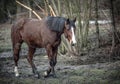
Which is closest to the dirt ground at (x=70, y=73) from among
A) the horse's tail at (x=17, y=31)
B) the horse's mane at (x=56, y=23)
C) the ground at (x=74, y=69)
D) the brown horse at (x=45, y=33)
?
the ground at (x=74, y=69)

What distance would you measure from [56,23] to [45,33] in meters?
0.43

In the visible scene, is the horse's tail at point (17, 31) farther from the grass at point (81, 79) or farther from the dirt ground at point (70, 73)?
the grass at point (81, 79)

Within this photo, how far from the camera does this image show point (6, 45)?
18.2 m

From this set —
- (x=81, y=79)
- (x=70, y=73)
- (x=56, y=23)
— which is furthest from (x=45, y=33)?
(x=81, y=79)

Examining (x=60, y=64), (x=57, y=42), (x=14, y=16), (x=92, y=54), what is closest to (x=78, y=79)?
(x=57, y=42)

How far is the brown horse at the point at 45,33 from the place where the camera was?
9492 mm

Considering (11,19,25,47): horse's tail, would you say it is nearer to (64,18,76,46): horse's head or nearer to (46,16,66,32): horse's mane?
(46,16,66,32): horse's mane

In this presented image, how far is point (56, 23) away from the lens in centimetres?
974

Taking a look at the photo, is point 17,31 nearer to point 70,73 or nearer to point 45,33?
point 45,33

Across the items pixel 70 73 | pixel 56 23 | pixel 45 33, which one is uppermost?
pixel 56 23

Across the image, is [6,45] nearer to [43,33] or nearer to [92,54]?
[92,54]

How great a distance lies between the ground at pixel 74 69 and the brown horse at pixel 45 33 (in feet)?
1.65

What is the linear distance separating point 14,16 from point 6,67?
656 inches

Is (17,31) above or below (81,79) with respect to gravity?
above
